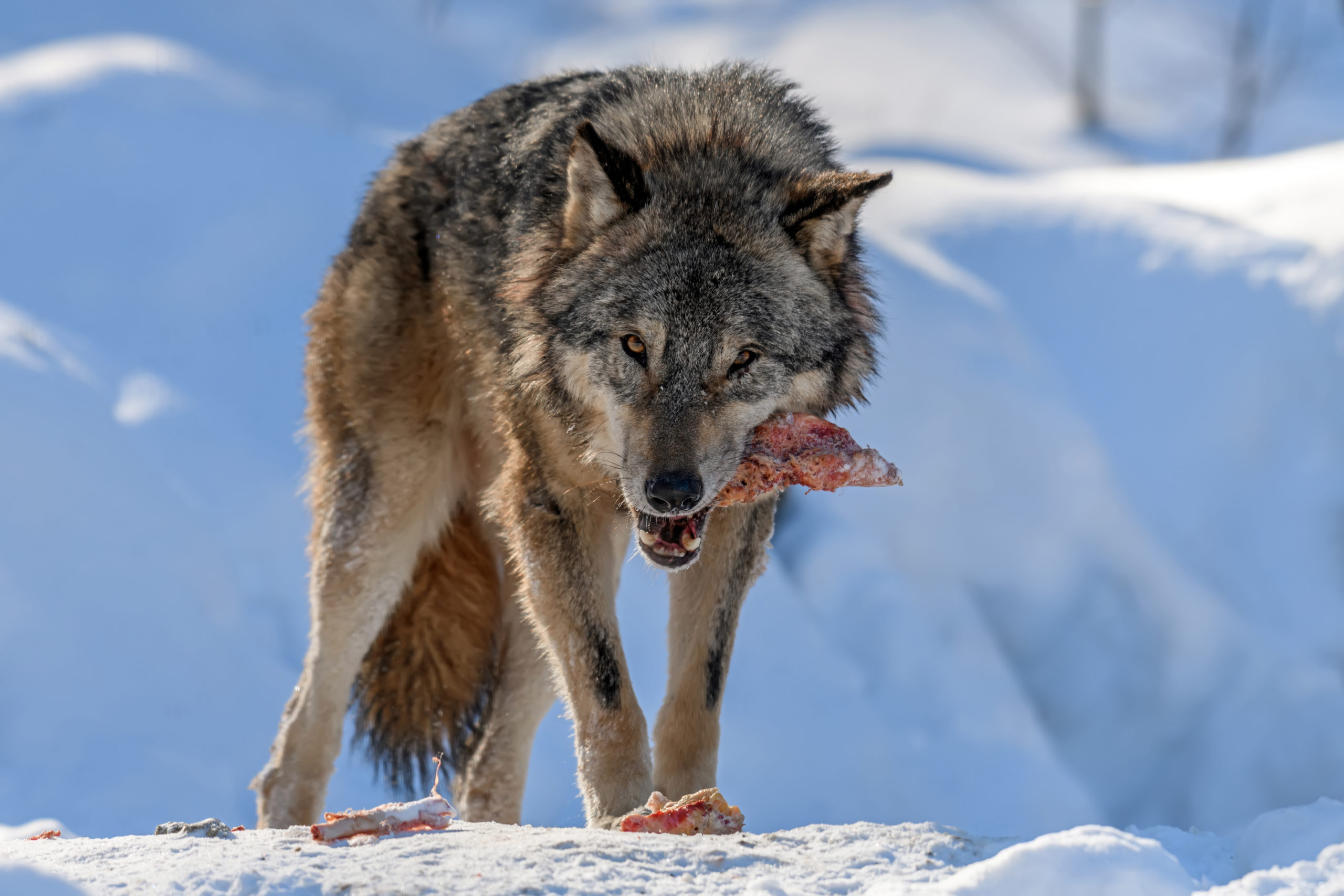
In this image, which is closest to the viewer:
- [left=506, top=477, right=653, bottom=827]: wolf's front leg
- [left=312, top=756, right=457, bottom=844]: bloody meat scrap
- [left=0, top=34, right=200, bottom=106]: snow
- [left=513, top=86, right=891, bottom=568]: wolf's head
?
[left=312, top=756, right=457, bottom=844]: bloody meat scrap

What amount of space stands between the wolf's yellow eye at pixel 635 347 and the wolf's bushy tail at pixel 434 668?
5.01ft

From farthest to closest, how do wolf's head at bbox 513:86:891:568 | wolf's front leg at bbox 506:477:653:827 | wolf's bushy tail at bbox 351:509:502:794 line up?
1. wolf's bushy tail at bbox 351:509:502:794
2. wolf's front leg at bbox 506:477:653:827
3. wolf's head at bbox 513:86:891:568

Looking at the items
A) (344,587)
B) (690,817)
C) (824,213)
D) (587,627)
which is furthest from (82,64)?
(690,817)

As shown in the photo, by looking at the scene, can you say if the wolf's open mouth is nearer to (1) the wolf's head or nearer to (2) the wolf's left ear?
(1) the wolf's head

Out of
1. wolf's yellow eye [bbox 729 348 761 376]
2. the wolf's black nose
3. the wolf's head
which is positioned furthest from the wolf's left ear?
the wolf's black nose

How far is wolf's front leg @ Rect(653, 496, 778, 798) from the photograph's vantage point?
12.2 ft

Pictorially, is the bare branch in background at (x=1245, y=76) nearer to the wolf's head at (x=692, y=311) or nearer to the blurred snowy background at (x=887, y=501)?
the blurred snowy background at (x=887, y=501)

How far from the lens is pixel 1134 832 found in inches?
129

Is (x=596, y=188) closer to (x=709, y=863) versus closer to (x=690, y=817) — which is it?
(x=690, y=817)

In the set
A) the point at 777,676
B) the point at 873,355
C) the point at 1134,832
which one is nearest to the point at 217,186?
the point at 777,676

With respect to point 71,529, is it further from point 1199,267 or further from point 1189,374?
point 1199,267

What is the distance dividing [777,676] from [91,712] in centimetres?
282

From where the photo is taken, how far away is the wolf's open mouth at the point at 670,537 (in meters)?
3.36

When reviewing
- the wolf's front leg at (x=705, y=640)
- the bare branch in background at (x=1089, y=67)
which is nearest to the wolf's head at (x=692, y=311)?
the wolf's front leg at (x=705, y=640)
